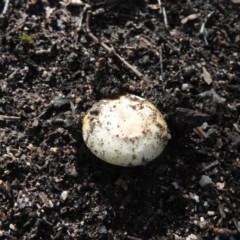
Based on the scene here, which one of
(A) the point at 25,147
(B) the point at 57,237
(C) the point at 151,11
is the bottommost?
(B) the point at 57,237

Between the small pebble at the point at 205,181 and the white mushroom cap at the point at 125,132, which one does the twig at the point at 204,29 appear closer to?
the white mushroom cap at the point at 125,132

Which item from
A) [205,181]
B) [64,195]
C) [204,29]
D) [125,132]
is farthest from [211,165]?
[204,29]

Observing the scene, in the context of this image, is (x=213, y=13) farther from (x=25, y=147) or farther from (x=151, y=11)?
(x=25, y=147)

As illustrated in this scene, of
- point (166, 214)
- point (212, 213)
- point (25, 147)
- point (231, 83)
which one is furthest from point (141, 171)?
point (231, 83)

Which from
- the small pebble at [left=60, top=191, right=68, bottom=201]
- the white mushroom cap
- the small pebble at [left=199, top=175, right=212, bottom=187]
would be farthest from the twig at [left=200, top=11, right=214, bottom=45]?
the small pebble at [left=60, top=191, right=68, bottom=201]

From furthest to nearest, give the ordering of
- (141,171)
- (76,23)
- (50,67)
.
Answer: (76,23) < (50,67) < (141,171)

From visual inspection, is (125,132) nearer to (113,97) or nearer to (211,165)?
(113,97)

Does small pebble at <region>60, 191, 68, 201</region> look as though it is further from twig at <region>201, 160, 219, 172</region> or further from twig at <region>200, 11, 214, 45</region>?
twig at <region>200, 11, 214, 45</region>
